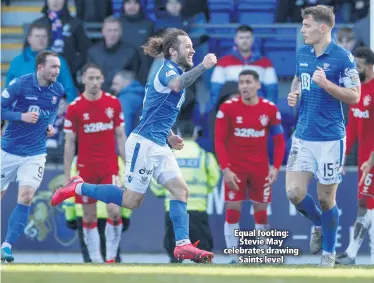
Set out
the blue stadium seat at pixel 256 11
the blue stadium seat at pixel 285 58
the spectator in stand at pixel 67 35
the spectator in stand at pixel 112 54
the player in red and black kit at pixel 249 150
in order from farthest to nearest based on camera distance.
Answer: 1. the blue stadium seat at pixel 256 11
2. the blue stadium seat at pixel 285 58
3. the spectator in stand at pixel 67 35
4. the spectator in stand at pixel 112 54
5. the player in red and black kit at pixel 249 150

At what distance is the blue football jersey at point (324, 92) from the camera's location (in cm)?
1137

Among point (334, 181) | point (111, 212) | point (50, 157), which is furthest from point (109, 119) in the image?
point (334, 181)

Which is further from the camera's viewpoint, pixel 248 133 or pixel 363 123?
pixel 248 133

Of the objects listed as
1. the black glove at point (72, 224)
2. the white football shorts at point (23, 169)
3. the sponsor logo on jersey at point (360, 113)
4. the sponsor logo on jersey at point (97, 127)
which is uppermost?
the sponsor logo on jersey at point (360, 113)

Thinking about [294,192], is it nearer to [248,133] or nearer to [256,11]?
[248,133]

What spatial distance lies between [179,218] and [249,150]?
344 cm

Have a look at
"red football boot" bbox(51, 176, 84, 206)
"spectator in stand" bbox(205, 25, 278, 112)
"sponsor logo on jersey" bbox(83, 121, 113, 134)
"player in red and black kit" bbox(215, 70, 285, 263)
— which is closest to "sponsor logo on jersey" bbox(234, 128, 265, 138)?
"player in red and black kit" bbox(215, 70, 285, 263)

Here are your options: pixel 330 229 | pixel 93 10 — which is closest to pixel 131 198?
pixel 330 229

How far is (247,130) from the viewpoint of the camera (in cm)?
1455

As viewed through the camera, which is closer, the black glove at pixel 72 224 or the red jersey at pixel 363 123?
the red jersey at pixel 363 123

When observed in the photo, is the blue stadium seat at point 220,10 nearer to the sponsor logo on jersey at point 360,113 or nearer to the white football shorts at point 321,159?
the sponsor logo on jersey at point 360,113

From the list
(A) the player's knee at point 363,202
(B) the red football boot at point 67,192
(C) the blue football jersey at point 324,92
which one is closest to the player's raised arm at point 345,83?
(C) the blue football jersey at point 324,92

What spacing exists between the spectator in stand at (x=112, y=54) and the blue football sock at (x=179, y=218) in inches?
218

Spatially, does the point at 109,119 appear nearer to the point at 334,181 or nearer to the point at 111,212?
the point at 111,212
